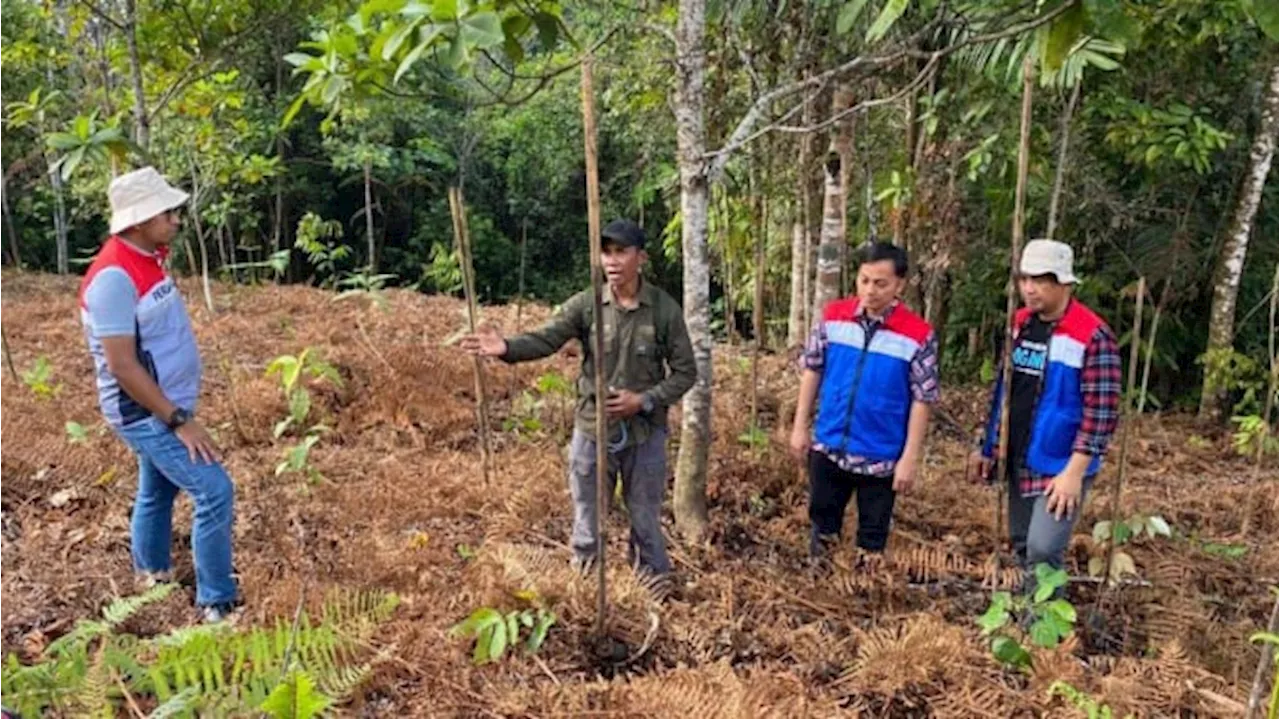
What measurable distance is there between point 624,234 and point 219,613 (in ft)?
5.90

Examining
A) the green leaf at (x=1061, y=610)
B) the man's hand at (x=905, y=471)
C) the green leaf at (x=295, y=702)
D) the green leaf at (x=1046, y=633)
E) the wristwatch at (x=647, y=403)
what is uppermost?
the wristwatch at (x=647, y=403)

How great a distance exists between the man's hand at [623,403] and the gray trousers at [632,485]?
0.20 meters

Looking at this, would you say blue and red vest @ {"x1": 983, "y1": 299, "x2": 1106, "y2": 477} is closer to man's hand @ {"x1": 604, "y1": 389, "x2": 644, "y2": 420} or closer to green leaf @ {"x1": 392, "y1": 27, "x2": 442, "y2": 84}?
man's hand @ {"x1": 604, "y1": 389, "x2": 644, "y2": 420}

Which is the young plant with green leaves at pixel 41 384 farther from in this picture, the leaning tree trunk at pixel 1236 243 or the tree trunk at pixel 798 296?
the leaning tree trunk at pixel 1236 243

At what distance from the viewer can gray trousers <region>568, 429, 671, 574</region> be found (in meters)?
3.46

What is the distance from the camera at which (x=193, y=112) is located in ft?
24.0

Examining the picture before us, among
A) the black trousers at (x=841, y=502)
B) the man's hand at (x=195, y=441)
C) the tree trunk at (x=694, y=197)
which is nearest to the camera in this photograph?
the man's hand at (x=195, y=441)

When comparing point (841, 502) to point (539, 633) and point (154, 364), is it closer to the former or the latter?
point (539, 633)

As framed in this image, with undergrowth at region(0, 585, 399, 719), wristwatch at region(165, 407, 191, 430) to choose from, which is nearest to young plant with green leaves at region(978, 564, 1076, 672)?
undergrowth at region(0, 585, 399, 719)

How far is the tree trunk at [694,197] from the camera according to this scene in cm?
358

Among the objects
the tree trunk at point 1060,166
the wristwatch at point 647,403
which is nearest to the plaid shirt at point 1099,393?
the tree trunk at point 1060,166

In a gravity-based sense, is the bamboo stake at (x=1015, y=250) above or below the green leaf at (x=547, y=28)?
below

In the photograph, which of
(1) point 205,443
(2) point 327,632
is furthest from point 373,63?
(2) point 327,632

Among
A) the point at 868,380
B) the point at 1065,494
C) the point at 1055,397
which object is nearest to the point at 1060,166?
the point at 1055,397
